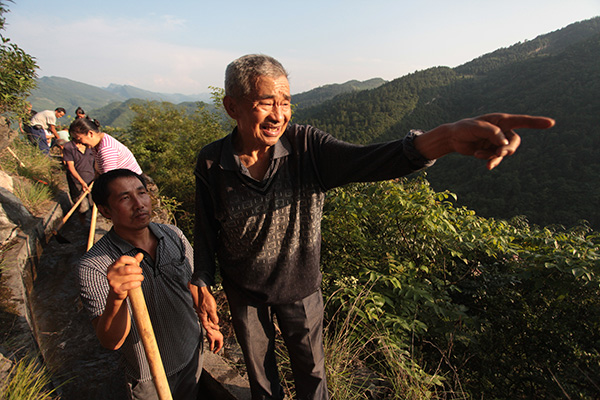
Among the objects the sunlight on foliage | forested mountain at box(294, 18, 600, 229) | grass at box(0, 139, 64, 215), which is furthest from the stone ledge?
forested mountain at box(294, 18, 600, 229)

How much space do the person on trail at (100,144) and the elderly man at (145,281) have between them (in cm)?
208

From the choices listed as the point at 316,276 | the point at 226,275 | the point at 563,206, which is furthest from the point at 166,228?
the point at 563,206

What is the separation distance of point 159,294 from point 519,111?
60.4 meters

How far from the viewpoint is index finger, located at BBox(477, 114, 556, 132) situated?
799 mm

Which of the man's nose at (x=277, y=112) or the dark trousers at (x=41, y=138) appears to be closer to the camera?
the man's nose at (x=277, y=112)

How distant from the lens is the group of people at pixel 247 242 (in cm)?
127

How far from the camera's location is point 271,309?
1639mm

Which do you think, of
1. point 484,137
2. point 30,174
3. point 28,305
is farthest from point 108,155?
point 30,174

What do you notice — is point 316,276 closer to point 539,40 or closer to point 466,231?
point 466,231

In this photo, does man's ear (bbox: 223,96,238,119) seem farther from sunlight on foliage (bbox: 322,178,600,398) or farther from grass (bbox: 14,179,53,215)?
grass (bbox: 14,179,53,215)

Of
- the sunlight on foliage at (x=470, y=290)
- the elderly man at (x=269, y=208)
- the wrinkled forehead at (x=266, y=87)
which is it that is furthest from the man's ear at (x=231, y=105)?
the sunlight on foliage at (x=470, y=290)

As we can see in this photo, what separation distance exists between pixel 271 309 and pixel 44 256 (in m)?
4.52

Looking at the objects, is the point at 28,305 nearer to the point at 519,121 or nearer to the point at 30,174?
the point at 519,121

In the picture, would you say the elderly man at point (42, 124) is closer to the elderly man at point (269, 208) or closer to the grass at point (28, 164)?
the grass at point (28, 164)
